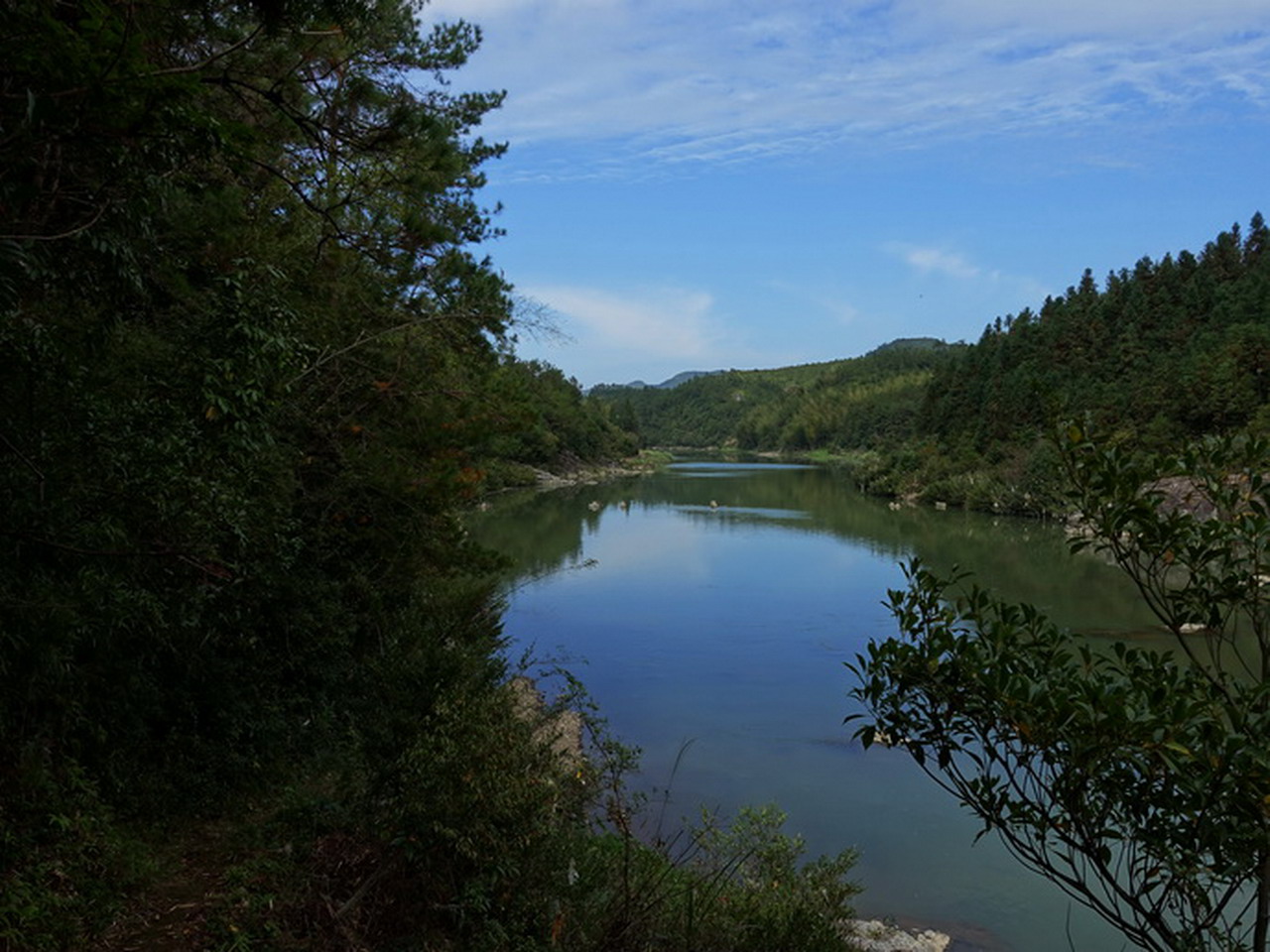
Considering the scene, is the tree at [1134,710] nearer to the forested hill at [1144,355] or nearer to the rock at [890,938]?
the rock at [890,938]

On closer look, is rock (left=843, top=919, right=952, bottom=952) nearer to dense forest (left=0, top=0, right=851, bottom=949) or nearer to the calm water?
the calm water

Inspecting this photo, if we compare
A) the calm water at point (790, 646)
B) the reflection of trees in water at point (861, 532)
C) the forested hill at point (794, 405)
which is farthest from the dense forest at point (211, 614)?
the forested hill at point (794, 405)

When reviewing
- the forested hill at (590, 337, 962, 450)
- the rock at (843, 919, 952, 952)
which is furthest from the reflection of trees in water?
the forested hill at (590, 337, 962, 450)

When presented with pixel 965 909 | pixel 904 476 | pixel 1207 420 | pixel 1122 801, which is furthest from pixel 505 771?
pixel 904 476

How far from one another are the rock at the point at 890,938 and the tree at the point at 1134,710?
468 cm

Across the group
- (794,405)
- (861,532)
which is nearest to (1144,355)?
(861,532)

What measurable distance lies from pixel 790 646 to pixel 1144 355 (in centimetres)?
4125

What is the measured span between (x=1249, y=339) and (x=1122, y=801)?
4465 centimetres

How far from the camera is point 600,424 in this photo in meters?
84.5

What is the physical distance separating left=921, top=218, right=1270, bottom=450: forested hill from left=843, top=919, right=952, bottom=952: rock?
27001mm

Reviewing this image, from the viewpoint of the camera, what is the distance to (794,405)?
129125 millimetres

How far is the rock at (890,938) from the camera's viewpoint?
7258 mm

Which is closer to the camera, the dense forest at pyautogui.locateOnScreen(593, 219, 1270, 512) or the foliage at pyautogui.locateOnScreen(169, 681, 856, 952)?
the foliage at pyautogui.locateOnScreen(169, 681, 856, 952)

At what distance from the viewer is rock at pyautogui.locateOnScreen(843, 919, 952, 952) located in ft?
23.8
